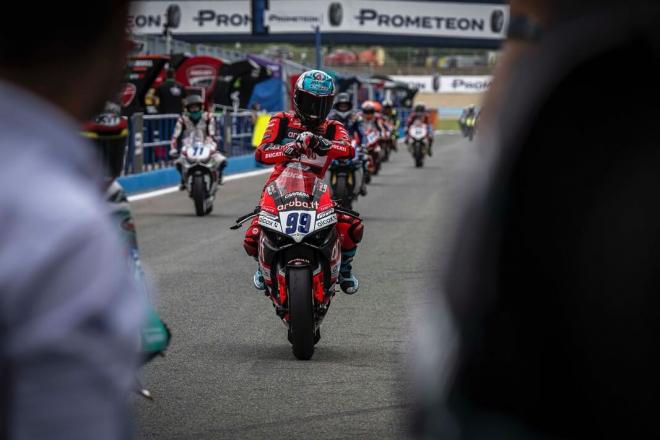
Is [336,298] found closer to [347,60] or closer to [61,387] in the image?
[61,387]

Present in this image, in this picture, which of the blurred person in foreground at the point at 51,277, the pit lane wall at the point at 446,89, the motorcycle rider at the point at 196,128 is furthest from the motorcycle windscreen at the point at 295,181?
the pit lane wall at the point at 446,89

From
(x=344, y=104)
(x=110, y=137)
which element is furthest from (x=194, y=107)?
(x=110, y=137)

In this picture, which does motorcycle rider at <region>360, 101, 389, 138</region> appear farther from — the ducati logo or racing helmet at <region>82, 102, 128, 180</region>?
racing helmet at <region>82, 102, 128, 180</region>

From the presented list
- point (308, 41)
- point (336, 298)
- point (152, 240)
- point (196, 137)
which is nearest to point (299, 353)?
point (336, 298)

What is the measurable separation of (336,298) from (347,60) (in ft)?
391

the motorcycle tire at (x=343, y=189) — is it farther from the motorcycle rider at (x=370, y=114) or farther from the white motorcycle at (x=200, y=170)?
the motorcycle rider at (x=370, y=114)

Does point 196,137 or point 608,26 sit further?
point 196,137

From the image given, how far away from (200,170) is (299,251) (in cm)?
1205

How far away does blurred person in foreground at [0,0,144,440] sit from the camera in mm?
1415

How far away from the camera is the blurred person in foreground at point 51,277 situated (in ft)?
4.64

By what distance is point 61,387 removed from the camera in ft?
4.69

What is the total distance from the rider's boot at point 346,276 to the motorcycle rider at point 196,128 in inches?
452

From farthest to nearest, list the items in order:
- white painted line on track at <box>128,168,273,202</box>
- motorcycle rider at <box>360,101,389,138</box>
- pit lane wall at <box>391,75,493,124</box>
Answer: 1. pit lane wall at <box>391,75,493,124</box>
2. motorcycle rider at <box>360,101,389,138</box>
3. white painted line on track at <box>128,168,273,202</box>

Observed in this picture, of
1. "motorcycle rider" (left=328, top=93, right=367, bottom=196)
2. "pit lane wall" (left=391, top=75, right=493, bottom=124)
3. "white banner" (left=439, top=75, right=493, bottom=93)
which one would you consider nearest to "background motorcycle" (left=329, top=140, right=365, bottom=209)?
"motorcycle rider" (left=328, top=93, right=367, bottom=196)
